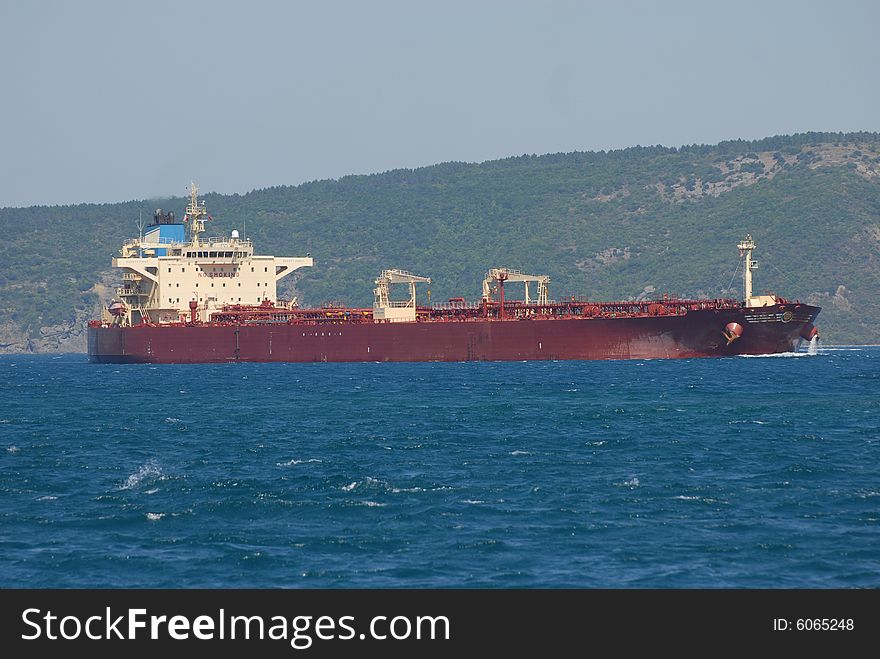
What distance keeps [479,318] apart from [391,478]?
2435 inches

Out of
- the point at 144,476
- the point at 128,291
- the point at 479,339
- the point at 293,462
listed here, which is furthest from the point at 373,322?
the point at 144,476

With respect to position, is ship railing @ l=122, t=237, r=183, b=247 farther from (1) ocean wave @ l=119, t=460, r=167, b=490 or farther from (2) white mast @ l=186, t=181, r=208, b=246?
(1) ocean wave @ l=119, t=460, r=167, b=490

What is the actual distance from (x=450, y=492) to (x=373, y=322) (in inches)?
2584

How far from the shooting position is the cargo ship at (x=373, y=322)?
89.2 metres

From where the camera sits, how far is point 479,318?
316ft

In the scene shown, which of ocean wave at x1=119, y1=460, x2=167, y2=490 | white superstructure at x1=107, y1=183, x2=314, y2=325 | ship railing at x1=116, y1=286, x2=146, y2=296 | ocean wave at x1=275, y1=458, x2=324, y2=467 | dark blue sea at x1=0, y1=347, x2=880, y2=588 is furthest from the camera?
ship railing at x1=116, y1=286, x2=146, y2=296

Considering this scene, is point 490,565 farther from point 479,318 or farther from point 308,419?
point 479,318

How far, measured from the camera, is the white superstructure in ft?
354

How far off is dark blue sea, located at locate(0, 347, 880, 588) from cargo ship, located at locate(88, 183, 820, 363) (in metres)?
27.0

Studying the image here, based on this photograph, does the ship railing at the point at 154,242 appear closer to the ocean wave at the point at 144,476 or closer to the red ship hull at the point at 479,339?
the red ship hull at the point at 479,339

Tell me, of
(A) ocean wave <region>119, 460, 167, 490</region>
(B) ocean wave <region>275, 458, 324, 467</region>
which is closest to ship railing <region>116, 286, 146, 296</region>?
(A) ocean wave <region>119, 460, 167, 490</region>

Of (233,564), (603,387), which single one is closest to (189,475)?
(233,564)

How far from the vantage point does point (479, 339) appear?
9412 cm

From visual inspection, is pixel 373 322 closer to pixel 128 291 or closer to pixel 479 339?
pixel 479 339
